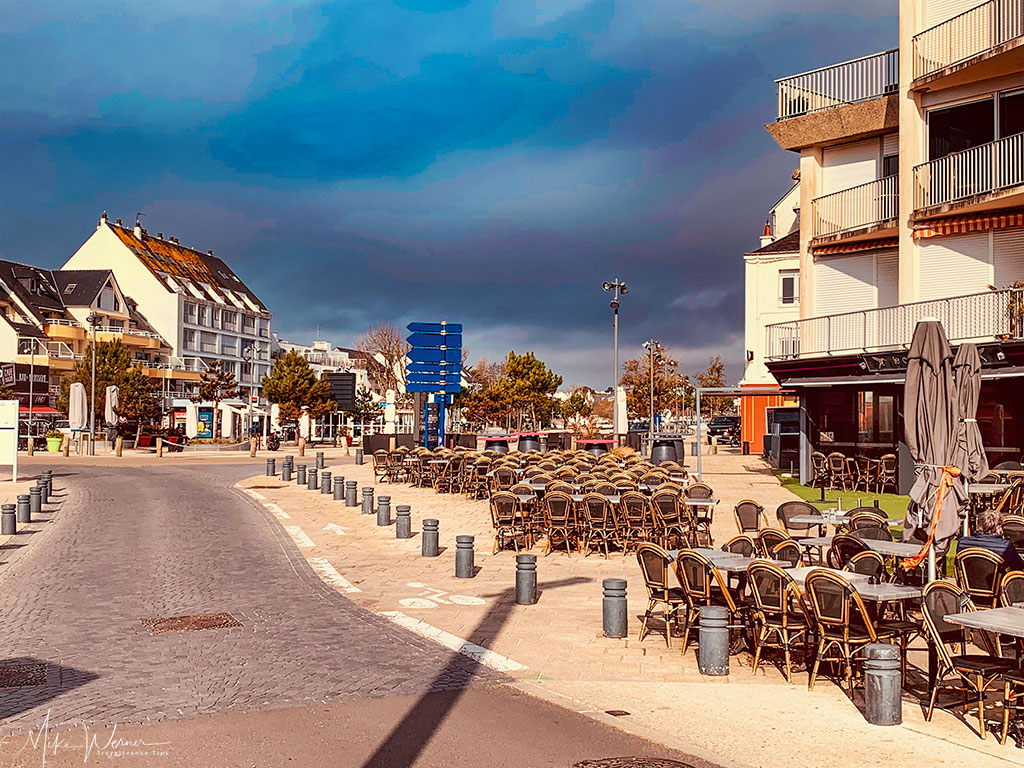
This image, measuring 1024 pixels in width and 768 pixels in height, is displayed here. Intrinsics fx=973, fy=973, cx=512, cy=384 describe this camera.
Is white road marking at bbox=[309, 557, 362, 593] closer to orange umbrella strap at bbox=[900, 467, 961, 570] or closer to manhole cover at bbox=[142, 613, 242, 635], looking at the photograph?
manhole cover at bbox=[142, 613, 242, 635]

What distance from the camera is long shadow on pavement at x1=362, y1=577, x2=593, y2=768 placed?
20.5ft

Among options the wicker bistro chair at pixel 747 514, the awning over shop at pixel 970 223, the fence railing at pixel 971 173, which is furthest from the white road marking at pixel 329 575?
the fence railing at pixel 971 173

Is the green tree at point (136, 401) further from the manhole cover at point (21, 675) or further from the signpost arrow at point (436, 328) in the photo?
the manhole cover at point (21, 675)

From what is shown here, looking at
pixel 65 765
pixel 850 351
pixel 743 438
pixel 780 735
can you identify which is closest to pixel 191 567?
pixel 65 765

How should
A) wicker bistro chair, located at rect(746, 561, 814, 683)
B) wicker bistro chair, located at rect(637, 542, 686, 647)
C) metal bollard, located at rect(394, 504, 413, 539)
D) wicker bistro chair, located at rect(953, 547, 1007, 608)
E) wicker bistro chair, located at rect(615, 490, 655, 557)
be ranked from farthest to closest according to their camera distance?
metal bollard, located at rect(394, 504, 413, 539)
wicker bistro chair, located at rect(615, 490, 655, 557)
wicker bistro chair, located at rect(637, 542, 686, 647)
wicker bistro chair, located at rect(953, 547, 1007, 608)
wicker bistro chair, located at rect(746, 561, 814, 683)

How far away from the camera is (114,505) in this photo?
2338cm

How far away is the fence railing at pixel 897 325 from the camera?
21.9 meters

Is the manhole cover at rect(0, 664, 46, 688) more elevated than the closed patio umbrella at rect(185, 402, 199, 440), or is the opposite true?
the closed patio umbrella at rect(185, 402, 199, 440)

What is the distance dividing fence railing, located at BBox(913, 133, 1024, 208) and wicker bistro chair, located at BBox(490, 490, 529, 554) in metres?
13.9

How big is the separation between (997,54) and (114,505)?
2290cm

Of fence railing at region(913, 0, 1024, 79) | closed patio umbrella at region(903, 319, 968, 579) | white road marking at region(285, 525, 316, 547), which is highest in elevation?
fence railing at region(913, 0, 1024, 79)

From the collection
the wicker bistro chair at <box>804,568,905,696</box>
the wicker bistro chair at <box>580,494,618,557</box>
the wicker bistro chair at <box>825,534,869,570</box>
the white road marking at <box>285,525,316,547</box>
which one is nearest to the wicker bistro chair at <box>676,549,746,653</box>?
the wicker bistro chair at <box>804,568,905,696</box>

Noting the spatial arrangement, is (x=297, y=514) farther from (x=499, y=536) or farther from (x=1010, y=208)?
(x=1010, y=208)

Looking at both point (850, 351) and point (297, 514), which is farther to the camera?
point (850, 351)
